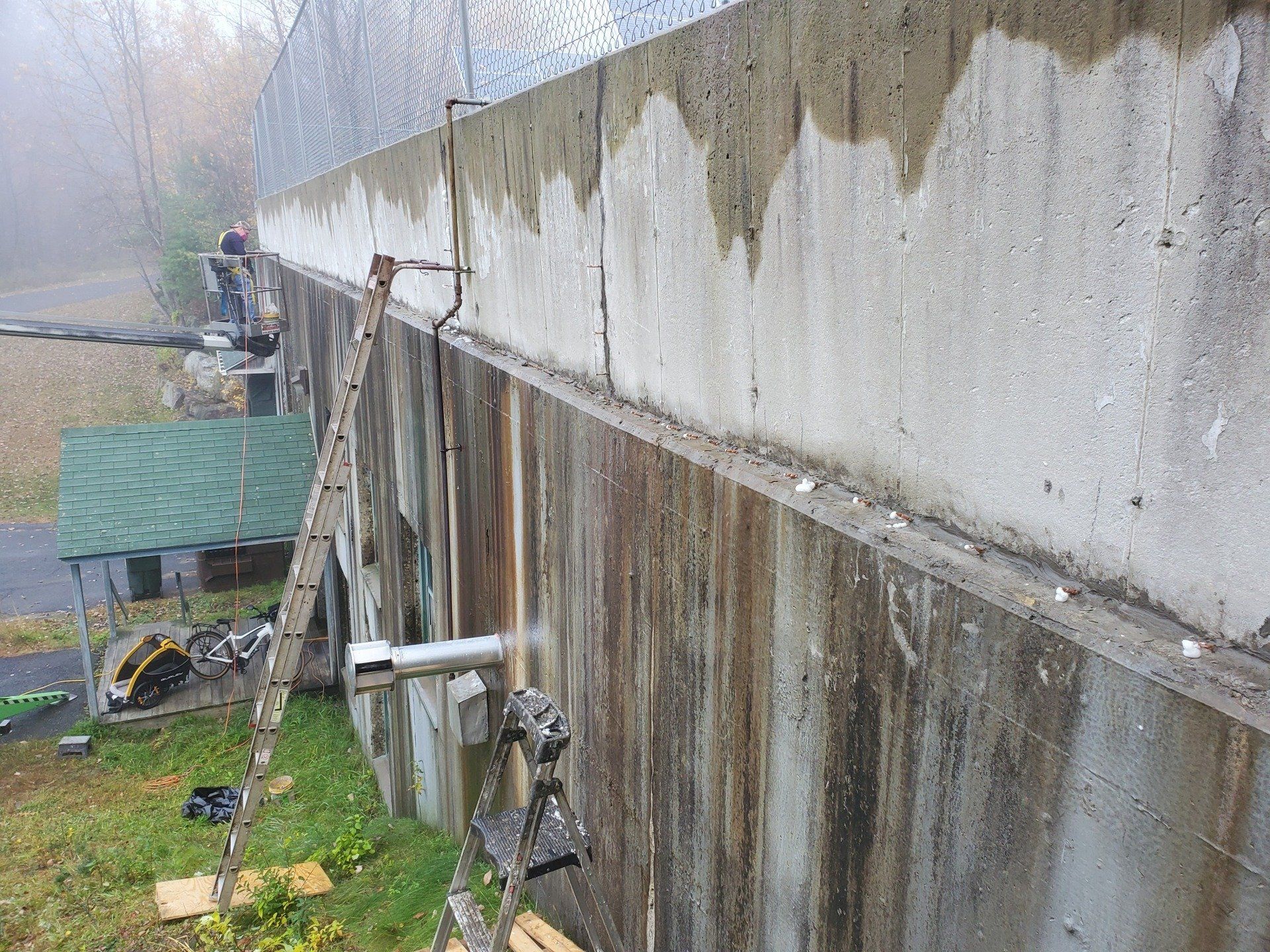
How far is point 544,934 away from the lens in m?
3.99

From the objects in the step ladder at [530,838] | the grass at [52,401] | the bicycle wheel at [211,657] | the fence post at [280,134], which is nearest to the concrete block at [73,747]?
the bicycle wheel at [211,657]

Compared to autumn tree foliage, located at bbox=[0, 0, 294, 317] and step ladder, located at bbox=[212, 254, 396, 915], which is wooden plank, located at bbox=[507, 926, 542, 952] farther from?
autumn tree foliage, located at bbox=[0, 0, 294, 317]

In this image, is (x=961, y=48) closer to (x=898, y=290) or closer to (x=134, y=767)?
(x=898, y=290)

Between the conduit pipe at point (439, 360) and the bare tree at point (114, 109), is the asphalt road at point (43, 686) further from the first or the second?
the bare tree at point (114, 109)

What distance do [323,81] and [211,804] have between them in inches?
323

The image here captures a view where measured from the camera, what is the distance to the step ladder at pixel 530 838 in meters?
3.14

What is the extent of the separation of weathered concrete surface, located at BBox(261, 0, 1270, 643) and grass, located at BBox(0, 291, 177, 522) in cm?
2595

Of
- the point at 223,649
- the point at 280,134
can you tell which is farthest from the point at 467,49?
the point at 280,134

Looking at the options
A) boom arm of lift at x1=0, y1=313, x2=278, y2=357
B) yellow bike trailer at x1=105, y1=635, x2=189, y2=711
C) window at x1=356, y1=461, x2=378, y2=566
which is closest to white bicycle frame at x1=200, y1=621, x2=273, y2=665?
yellow bike trailer at x1=105, y1=635, x2=189, y2=711

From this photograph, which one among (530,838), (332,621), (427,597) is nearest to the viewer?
(530,838)

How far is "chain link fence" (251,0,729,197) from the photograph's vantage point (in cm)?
358

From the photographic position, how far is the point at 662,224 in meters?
3.00

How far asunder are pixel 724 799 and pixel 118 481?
43.3 ft

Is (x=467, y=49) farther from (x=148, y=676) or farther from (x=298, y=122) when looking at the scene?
(x=148, y=676)
